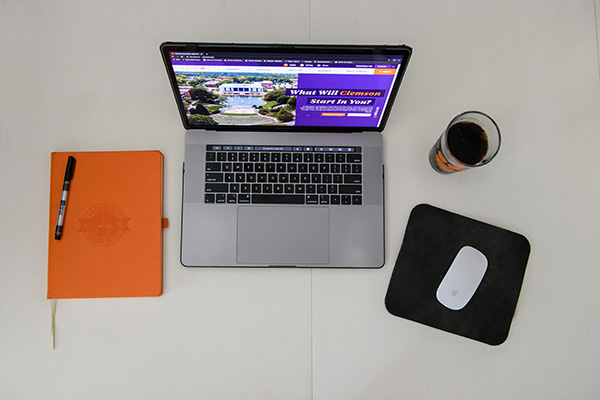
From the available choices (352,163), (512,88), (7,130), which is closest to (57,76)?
(7,130)

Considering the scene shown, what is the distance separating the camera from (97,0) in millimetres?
885

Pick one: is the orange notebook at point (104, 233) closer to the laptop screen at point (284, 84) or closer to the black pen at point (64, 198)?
the black pen at point (64, 198)

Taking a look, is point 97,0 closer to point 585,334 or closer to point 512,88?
point 512,88

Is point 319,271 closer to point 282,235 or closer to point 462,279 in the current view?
point 282,235

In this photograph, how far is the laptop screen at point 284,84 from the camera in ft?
2.18

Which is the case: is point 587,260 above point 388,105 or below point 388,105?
below

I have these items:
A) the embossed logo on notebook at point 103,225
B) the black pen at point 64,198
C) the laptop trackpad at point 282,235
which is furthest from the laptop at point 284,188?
the black pen at point 64,198

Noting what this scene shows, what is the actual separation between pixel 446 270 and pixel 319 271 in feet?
0.86

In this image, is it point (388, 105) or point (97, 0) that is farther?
point (97, 0)

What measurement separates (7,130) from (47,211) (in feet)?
0.64

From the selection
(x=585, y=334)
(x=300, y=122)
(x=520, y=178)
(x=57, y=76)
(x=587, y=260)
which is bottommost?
A: (x=585, y=334)

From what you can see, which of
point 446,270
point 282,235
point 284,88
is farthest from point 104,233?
point 446,270

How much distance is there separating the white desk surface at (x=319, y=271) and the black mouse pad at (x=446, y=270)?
27 millimetres

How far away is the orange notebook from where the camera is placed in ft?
2.70
